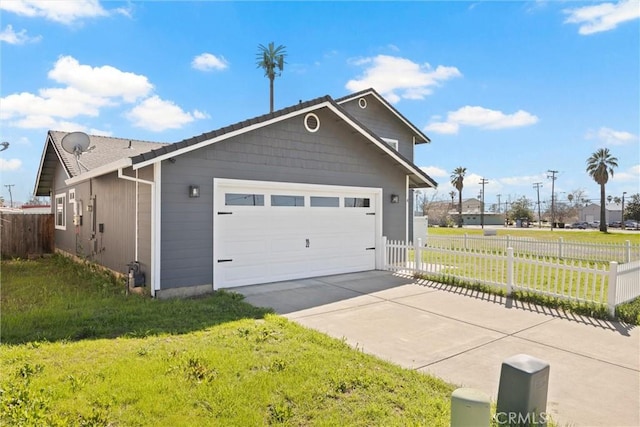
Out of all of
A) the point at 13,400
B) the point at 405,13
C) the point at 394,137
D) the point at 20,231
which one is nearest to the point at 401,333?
the point at 13,400

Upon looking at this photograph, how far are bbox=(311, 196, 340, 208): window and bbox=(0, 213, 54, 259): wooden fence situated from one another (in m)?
12.8

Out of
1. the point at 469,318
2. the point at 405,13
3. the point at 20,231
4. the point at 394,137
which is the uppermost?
the point at 405,13

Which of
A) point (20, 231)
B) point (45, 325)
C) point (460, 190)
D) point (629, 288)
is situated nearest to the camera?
point (45, 325)

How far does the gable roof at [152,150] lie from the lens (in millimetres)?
6996

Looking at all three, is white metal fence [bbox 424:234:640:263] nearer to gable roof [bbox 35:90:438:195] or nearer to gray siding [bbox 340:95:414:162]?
gray siding [bbox 340:95:414:162]

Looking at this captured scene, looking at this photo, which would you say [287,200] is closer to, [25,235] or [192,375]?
[192,375]

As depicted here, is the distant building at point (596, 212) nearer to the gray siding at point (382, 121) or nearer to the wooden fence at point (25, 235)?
the gray siding at point (382, 121)

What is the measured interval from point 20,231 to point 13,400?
50.1 feet

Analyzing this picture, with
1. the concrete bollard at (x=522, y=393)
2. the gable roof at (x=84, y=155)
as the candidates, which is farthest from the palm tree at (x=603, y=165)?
the concrete bollard at (x=522, y=393)

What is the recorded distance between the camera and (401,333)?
207 inches

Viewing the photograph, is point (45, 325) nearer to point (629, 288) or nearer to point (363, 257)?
point (363, 257)

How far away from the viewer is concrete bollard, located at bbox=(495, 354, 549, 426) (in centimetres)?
266

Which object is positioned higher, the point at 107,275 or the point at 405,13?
the point at 405,13
